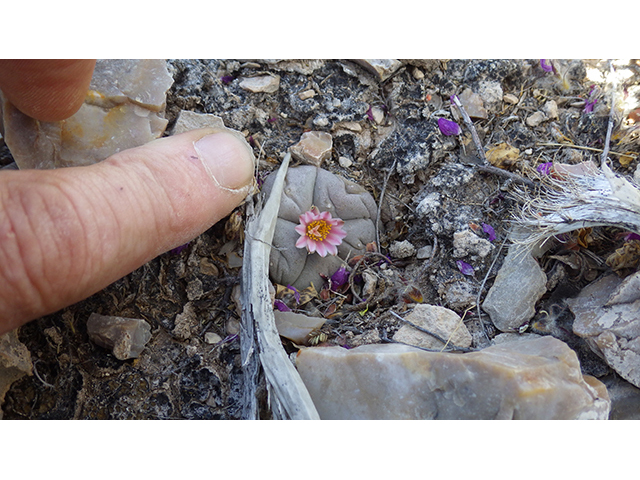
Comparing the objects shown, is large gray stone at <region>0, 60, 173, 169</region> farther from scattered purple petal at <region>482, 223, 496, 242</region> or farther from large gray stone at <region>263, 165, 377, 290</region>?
scattered purple petal at <region>482, 223, 496, 242</region>

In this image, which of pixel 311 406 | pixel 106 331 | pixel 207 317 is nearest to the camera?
pixel 311 406

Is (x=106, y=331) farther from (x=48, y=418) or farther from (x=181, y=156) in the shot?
(x=181, y=156)

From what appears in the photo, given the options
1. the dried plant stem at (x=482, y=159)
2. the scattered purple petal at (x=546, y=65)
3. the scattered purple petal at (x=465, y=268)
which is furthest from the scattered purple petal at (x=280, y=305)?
the scattered purple petal at (x=546, y=65)

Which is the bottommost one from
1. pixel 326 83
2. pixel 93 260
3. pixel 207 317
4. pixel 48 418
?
pixel 48 418

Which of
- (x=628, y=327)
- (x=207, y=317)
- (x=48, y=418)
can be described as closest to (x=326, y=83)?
(x=207, y=317)

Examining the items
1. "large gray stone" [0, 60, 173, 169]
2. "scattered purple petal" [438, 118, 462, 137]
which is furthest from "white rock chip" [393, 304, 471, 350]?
"large gray stone" [0, 60, 173, 169]

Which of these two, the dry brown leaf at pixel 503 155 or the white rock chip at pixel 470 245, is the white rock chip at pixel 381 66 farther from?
the white rock chip at pixel 470 245

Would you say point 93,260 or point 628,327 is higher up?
point 93,260

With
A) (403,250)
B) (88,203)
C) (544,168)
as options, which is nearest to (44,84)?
(88,203)
